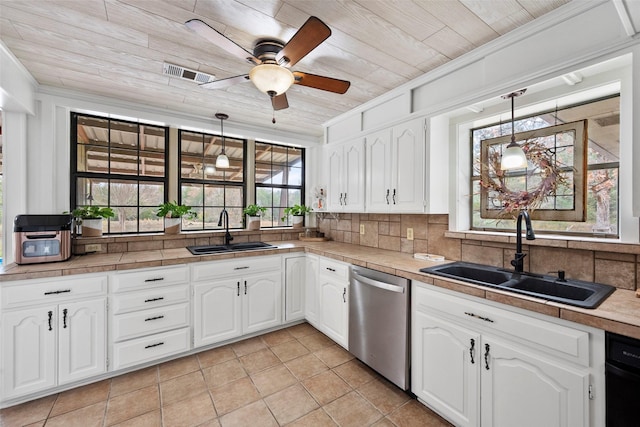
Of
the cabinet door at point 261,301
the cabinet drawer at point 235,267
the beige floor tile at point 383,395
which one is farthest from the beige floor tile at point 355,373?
the cabinet drawer at point 235,267

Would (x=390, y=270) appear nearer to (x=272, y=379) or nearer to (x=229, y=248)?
(x=272, y=379)

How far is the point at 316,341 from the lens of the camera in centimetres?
272

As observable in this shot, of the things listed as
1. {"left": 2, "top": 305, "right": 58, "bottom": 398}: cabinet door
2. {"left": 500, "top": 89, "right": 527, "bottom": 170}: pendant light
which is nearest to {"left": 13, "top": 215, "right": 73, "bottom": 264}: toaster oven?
{"left": 2, "top": 305, "right": 58, "bottom": 398}: cabinet door

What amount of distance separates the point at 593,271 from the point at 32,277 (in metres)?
3.52

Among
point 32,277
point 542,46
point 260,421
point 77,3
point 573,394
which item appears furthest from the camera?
point 32,277

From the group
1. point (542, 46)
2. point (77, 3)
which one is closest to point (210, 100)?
point (77, 3)

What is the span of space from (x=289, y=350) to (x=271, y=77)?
7.51ft

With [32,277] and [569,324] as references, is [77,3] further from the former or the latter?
[569,324]

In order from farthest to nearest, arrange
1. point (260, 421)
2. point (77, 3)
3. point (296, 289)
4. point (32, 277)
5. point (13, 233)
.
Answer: point (296, 289), point (13, 233), point (32, 277), point (260, 421), point (77, 3)

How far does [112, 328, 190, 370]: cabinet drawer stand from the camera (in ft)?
6.97

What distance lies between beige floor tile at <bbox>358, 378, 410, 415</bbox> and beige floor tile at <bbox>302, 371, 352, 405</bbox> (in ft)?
0.46

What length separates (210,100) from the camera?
2.58 m

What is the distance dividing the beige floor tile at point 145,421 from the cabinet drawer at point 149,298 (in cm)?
77

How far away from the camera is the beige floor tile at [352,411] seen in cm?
171
